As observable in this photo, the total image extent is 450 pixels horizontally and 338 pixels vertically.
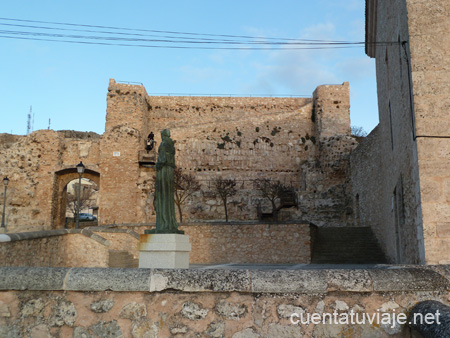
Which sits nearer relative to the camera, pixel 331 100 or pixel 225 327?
pixel 225 327

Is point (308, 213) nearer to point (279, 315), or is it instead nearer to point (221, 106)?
point (221, 106)

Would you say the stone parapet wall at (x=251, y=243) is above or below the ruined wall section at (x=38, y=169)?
below

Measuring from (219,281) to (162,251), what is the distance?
4570 mm

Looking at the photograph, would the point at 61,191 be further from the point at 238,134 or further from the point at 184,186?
the point at 238,134

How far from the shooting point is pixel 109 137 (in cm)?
2598

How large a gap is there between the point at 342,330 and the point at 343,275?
374 mm

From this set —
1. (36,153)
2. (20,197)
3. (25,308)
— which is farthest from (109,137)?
(25,308)

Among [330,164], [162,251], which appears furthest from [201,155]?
[162,251]

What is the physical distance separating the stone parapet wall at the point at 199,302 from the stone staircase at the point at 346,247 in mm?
12790

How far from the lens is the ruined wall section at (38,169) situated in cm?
2530

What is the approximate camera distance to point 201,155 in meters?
28.9

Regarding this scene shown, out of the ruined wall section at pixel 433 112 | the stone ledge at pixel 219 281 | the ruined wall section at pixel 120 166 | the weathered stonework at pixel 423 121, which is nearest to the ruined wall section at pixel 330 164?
the ruined wall section at pixel 120 166

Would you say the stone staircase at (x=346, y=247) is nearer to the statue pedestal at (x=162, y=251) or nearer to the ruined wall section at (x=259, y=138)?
the ruined wall section at (x=259, y=138)

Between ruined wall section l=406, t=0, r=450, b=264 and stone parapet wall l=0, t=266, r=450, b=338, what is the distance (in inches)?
149
